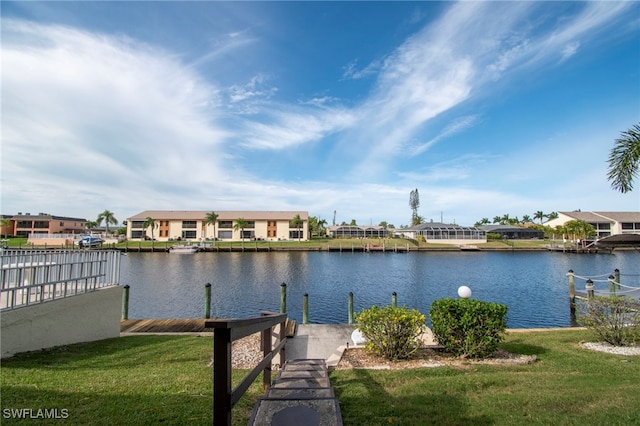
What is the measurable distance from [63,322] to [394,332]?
750 centimetres

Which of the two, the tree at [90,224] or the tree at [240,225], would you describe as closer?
the tree at [240,225]

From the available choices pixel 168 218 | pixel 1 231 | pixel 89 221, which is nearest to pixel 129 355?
pixel 168 218

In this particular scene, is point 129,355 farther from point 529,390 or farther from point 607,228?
point 607,228

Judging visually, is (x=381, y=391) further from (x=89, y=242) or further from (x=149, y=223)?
(x=149, y=223)

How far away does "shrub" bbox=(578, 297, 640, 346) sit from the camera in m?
7.63

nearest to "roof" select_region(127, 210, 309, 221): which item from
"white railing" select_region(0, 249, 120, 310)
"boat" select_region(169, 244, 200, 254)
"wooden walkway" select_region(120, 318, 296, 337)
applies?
"boat" select_region(169, 244, 200, 254)

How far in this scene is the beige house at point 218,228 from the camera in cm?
8450

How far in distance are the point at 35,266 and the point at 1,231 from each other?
104992mm

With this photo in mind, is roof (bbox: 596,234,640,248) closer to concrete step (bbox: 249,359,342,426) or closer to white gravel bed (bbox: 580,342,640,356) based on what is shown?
white gravel bed (bbox: 580,342,640,356)

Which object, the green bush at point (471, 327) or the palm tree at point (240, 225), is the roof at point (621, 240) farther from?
the palm tree at point (240, 225)

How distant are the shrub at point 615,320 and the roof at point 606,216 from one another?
101m

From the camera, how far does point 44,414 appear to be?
3896mm

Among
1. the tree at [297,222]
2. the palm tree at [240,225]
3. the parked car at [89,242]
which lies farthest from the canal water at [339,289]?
the tree at [297,222]

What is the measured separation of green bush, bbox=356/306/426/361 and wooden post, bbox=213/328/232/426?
520 cm
